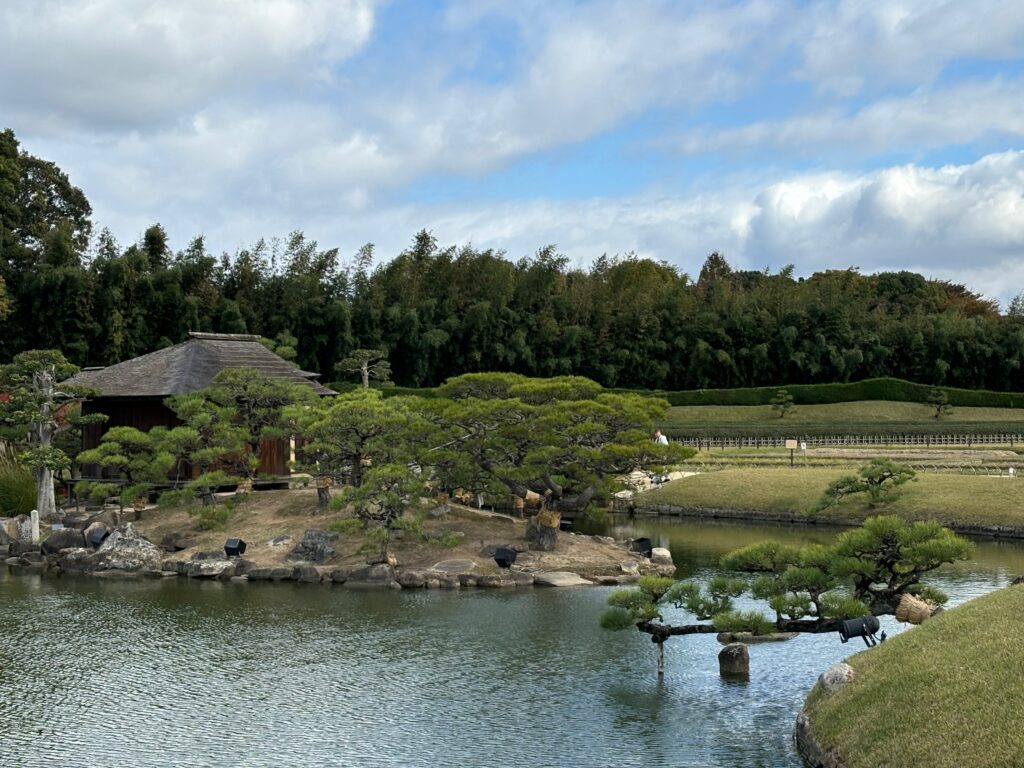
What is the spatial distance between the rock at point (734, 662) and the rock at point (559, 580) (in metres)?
6.25

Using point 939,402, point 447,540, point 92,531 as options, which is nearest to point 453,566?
point 447,540

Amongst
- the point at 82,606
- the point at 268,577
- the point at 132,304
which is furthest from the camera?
the point at 132,304

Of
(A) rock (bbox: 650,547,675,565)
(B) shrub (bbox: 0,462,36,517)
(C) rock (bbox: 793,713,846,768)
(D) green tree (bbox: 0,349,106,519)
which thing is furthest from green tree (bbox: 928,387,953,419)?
(C) rock (bbox: 793,713,846,768)

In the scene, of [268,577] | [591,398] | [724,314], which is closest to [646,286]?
[724,314]

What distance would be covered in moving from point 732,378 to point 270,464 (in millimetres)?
32978

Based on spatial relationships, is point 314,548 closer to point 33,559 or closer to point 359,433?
point 359,433

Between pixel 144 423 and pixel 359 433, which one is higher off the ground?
pixel 144 423

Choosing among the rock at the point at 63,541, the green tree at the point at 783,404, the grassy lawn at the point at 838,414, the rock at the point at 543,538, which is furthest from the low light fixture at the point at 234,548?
the green tree at the point at 783,404

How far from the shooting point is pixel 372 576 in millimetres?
19484

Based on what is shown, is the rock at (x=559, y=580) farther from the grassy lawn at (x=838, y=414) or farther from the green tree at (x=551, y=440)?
the grassy lawn at (x=838, y=414)

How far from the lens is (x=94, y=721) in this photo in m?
11.8

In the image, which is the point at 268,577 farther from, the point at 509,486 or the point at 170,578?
the point at 509,486

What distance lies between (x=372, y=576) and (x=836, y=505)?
1400 centimetres

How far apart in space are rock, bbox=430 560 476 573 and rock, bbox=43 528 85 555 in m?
8.33
